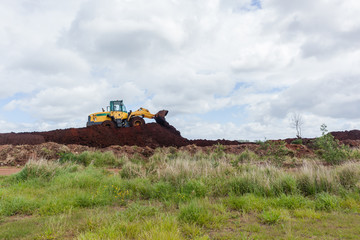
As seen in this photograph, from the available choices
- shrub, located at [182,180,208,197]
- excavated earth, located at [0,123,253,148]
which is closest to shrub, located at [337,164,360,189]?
shrub, located at [182,180,208,197]

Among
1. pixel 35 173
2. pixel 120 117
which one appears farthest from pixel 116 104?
pixel 35 173

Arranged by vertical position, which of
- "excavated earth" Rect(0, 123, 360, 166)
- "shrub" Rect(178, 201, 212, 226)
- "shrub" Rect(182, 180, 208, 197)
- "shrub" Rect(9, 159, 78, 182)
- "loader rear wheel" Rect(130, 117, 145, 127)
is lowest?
"shrub" Rect(178, 201, 212, 226)

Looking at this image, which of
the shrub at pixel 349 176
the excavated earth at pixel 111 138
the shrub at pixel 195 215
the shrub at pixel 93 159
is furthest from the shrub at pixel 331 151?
the excavated earth at pixel 111 138

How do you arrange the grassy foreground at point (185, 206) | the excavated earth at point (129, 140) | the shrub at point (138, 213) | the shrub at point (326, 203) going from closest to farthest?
1. the grassy foreground at point (185, 206)
2. the shrub at point (138, 213)
3. the shrub at point (326, 203)
4. the excavated earth at point (129, 140)

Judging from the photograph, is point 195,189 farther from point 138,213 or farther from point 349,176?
point 349,176

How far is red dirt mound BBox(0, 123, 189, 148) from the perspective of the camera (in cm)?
2252

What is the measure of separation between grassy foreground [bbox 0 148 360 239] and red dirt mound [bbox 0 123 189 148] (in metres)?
13.8

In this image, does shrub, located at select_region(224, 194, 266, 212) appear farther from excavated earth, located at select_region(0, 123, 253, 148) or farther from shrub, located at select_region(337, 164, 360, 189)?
excavated earth, located at select_region(0, 123, 253, 148)

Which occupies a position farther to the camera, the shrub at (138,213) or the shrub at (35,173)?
the shrub at (35,173)

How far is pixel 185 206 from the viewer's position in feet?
16.2

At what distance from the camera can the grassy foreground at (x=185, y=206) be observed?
4.10 metres

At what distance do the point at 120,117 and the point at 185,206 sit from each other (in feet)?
74.2

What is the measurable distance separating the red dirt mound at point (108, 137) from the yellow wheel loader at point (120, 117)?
173 cm

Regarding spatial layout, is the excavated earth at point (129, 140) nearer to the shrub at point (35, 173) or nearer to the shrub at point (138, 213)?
the shrub at point (35, 173)
